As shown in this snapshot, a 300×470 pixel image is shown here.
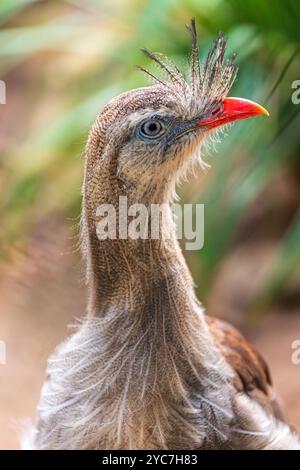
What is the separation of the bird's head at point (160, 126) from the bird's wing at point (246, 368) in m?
0.58

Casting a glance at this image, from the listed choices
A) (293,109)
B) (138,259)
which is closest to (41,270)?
(138,259)

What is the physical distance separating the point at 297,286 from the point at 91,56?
1371 mm

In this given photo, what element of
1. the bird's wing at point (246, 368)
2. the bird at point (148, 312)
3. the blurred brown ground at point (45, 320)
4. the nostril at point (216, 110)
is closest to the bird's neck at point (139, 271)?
the bird at point (148, 312)

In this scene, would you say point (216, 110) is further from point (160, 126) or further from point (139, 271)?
point (139, 271)

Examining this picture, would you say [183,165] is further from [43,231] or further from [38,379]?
[38,379]

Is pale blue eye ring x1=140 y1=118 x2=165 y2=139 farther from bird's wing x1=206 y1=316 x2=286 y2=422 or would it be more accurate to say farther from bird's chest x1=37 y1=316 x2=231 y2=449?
bird's wing x1=206 y1=316 x2=286 y2=422

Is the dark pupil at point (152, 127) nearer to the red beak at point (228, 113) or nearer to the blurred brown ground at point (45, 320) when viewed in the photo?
the red beak at point (228, 113)

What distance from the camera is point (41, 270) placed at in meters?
1.90

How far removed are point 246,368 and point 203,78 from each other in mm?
807

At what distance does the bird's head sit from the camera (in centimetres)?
163

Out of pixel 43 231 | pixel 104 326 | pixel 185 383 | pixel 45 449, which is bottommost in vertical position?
pixel 45 449

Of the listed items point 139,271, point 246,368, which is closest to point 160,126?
point 139,271

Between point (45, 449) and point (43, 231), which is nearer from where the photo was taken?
point (45, 449)

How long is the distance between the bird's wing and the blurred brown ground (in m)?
0.40
